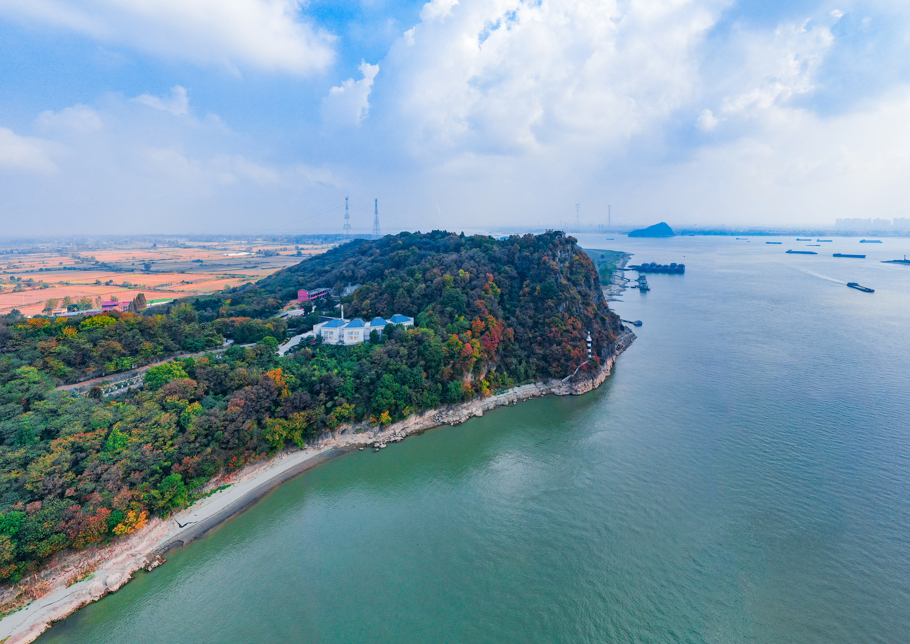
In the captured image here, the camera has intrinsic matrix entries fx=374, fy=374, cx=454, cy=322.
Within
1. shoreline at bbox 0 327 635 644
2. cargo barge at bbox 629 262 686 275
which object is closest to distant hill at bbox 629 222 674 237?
cargo barge at bbox 629 262 686 275

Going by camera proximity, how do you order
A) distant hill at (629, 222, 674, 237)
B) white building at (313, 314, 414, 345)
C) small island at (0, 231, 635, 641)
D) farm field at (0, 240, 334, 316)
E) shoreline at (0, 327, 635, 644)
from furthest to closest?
distant hill at (629, 222, 674, 237)
farm field at (0, 240, 334, 316)
white building at (313, 314, 414, 345)
small island at (0, 231, 635, 641)
shoreline at (0, 327, 635, 644)

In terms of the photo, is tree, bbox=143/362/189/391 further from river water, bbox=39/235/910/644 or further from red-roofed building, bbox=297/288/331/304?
red-roofed building, bbox=297/288/331/304

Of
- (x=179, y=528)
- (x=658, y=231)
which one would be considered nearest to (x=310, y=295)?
(x=179, y=528)

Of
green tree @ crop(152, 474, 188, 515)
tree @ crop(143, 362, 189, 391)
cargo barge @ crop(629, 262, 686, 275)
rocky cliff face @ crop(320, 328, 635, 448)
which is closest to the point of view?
green tree @ crop(152, 474, 188, 515)

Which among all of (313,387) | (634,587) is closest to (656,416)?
(634,587)

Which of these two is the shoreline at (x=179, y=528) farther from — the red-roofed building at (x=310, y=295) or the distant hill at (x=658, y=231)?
the distant hill at (x=658, y=231)

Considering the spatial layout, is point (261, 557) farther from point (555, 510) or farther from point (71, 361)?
point (71, 361)

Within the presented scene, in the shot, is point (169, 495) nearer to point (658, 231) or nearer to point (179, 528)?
point (179, 528)
